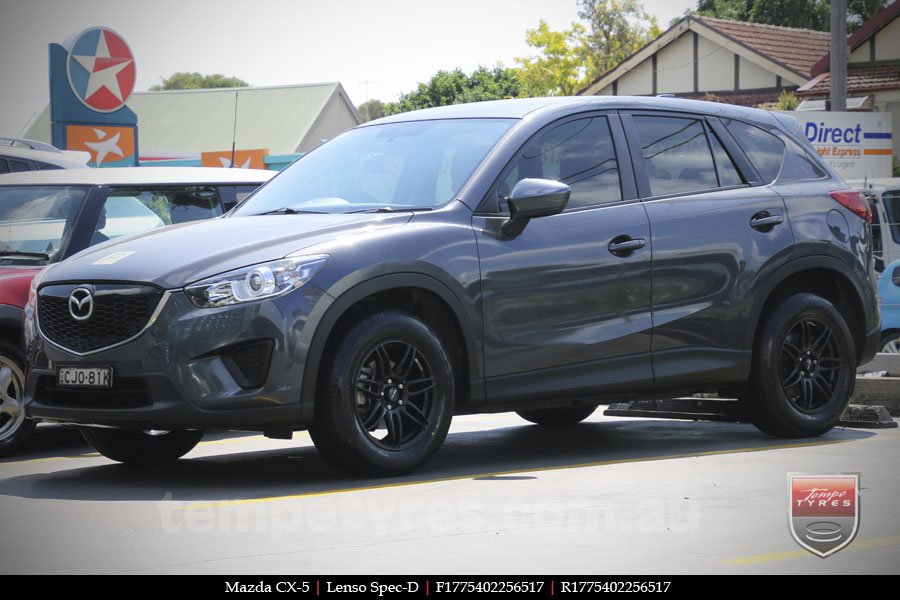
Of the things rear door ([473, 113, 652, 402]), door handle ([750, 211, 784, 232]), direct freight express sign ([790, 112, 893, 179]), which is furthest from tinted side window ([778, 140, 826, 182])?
direct freight express sign ([790, 112, 893, 179])

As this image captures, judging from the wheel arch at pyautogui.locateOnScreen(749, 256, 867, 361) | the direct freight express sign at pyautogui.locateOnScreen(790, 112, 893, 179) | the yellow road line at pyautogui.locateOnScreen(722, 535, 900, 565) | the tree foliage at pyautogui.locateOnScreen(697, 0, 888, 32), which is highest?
the tree foliage at pyautogui.locateOnScreen(697, 0, 888, 32)

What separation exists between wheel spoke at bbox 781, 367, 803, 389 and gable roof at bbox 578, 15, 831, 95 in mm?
40205

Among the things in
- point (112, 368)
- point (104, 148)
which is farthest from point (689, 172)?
point (104, 148)

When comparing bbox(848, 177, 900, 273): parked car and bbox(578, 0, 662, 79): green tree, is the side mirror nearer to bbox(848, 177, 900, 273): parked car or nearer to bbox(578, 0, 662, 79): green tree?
bbox(848, 177, 900, 273): parked car

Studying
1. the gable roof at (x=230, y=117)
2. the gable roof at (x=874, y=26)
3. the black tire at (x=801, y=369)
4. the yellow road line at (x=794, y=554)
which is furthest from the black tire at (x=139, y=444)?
the gable roof at (x=230, y=117)

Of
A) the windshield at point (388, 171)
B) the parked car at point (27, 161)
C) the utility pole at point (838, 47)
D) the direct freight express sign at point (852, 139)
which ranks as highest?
the utility pole at point (838, 47)

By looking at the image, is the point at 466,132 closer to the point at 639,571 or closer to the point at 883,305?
the point at 639,571

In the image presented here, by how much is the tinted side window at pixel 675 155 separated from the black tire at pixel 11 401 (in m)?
3.86

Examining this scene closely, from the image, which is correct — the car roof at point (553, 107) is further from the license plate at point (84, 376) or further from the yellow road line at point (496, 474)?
the license plate at point (84, 376)

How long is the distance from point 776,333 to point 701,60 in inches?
1707

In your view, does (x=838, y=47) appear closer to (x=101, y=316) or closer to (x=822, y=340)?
(x=822, y=340)

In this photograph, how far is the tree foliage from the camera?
7012 centimetres

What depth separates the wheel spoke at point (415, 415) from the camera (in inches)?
281

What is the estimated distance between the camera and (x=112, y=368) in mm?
6859
